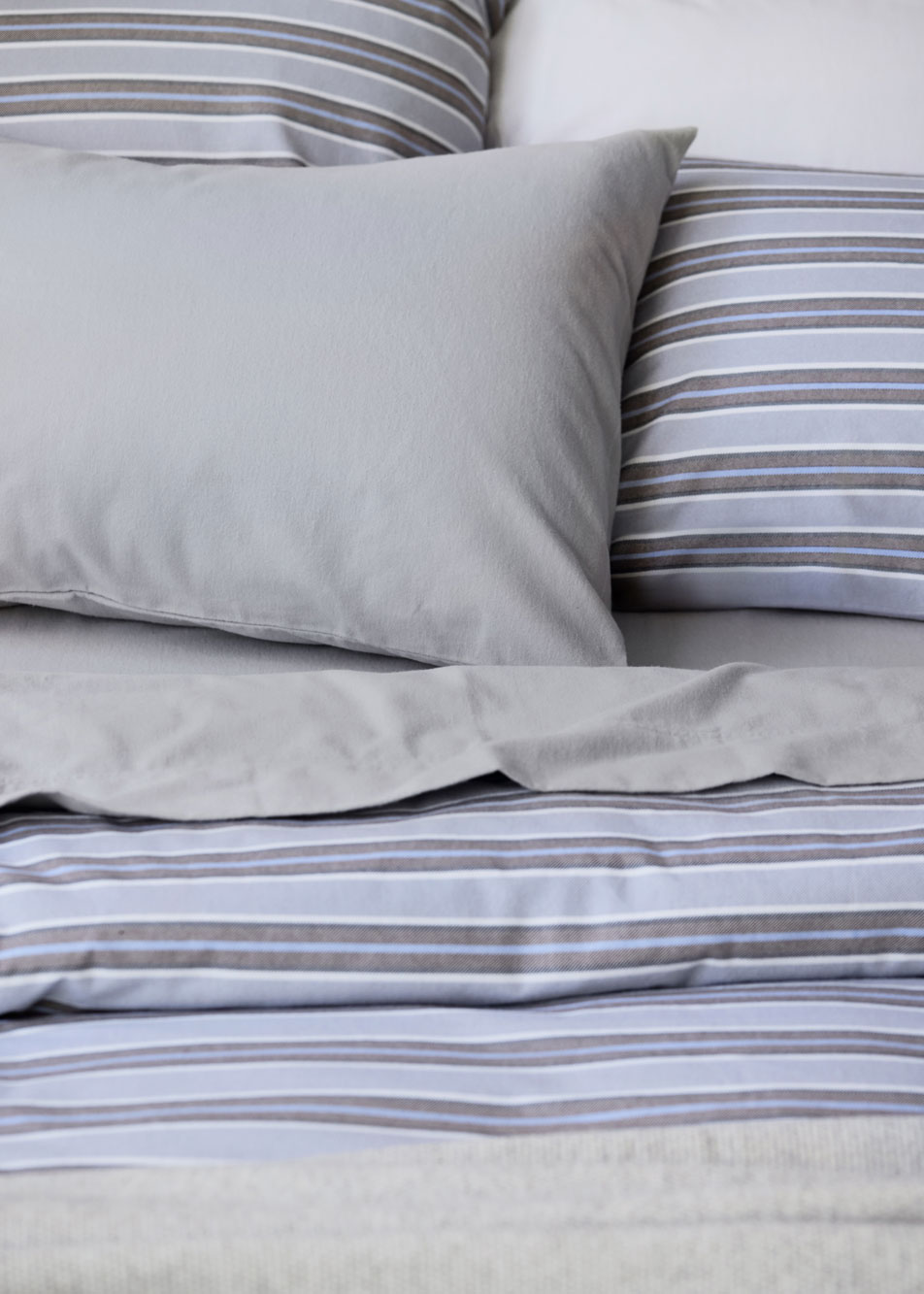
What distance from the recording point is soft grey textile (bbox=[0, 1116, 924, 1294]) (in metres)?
0.50

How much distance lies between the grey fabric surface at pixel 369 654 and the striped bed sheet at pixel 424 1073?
0.44 meters

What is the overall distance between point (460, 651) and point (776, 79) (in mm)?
882

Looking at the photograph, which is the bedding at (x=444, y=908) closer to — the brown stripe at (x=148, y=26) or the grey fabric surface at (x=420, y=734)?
the grey fabric surface at (x=420, y=734)

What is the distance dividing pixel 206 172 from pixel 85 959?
80 cm

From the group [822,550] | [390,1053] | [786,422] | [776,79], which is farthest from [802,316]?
[390,1053]

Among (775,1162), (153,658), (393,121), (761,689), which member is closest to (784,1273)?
(775,1162)

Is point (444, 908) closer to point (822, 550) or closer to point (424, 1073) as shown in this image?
Answer: point (424, 1073)

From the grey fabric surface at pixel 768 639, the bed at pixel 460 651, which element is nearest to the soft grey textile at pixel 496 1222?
the bed at pixel 460 651

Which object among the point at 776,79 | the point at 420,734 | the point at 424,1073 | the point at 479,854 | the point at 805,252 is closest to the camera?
the point at 424,1073

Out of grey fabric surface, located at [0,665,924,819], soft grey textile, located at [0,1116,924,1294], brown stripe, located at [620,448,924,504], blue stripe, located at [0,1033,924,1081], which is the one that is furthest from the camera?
brown stripe, located at [620,448,924,504]

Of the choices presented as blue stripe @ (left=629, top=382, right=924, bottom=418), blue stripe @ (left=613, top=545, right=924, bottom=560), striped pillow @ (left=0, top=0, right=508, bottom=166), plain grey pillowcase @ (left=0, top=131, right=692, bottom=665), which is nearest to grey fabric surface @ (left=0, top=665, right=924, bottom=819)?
plain grey pillowcase @ (left=0, top=131, right=692, bottom=665)

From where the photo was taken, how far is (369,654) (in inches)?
43.3

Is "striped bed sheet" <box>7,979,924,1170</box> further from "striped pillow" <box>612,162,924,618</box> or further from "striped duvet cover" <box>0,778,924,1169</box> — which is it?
"striped pillow" <box>612,162,924,618</box>

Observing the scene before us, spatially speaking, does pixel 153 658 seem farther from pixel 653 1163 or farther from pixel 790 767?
pixel 653 1163
